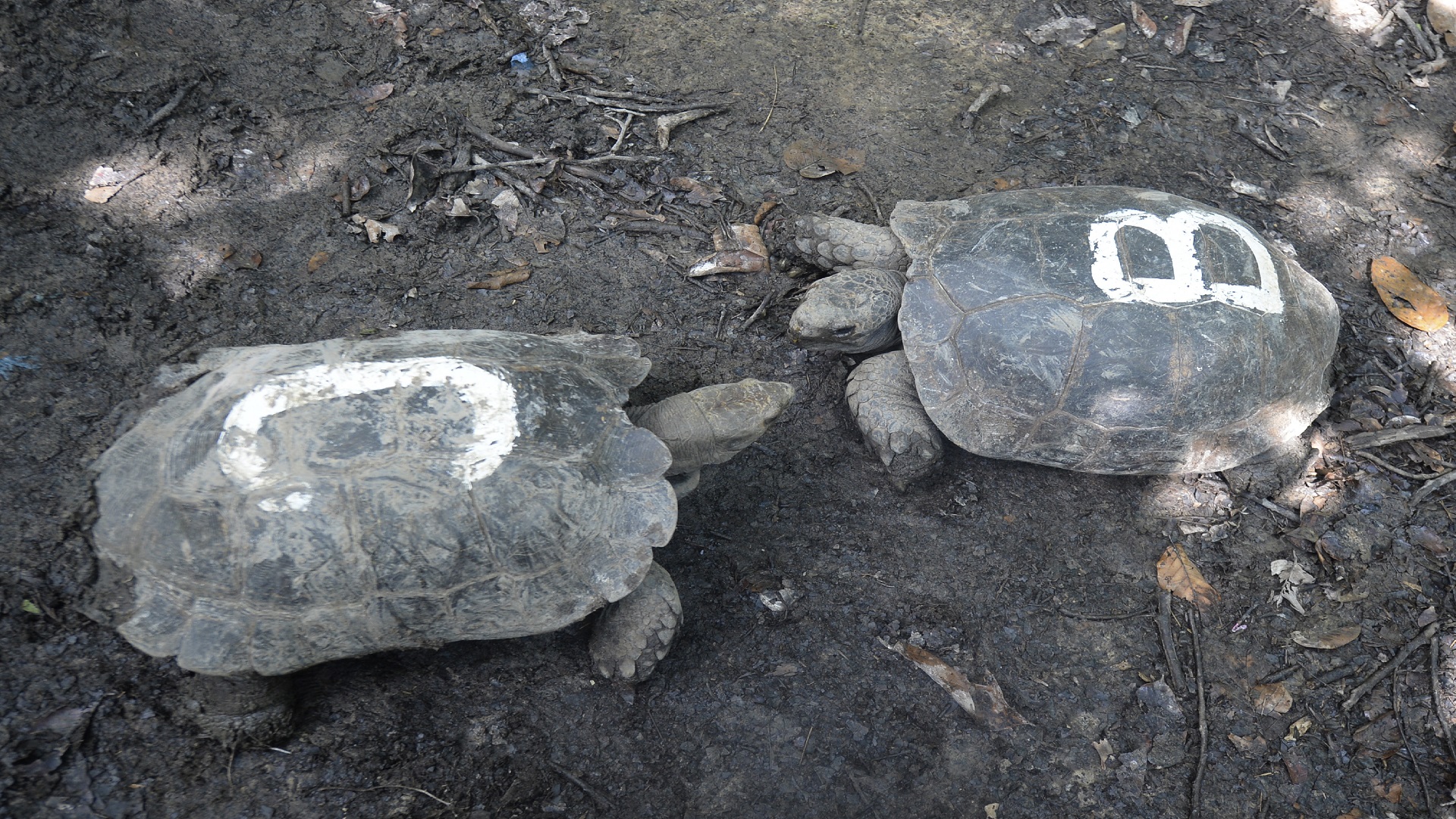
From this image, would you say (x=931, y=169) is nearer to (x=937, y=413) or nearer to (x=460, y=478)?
(x=937, y=413)

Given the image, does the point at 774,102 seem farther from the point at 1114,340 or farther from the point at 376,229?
the point at 1114,340

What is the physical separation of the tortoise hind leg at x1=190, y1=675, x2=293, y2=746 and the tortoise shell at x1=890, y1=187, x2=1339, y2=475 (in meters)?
2.96

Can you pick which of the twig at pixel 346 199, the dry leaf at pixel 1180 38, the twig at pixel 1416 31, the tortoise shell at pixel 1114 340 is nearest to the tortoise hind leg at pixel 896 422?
the tortoise shell at pixel 1114 340

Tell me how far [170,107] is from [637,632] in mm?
4205

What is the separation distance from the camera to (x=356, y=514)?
2.74 m

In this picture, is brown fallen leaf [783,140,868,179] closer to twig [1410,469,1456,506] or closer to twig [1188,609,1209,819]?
twig [1188,609,1209,819]

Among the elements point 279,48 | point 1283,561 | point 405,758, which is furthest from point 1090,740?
point 279,48

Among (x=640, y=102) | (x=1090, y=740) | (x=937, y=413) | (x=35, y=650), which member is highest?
(x=640, y=102)

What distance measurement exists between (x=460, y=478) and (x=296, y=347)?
3.43ft

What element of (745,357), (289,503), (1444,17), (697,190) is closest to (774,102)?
(697,190)

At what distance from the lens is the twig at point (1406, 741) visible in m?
3.16

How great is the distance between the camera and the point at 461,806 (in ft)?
9.53

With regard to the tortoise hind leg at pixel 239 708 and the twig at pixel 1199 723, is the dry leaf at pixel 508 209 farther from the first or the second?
the twig at pixel 1199 723

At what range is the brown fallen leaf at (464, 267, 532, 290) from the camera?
4.40 meters
